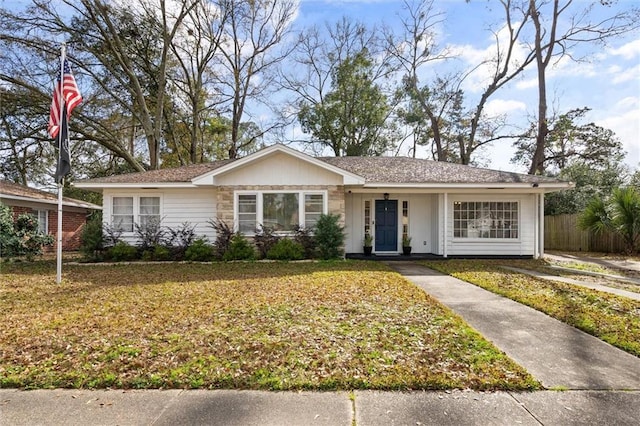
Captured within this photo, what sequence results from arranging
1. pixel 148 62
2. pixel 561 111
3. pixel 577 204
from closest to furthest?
1. pixel 577 204
2. pixel 148 62
3. pixel 561 111

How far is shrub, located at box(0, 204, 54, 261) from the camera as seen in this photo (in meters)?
10.4

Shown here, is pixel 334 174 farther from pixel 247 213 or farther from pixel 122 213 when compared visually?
pixel 122 213

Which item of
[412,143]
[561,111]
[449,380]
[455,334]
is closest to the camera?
[449,380]

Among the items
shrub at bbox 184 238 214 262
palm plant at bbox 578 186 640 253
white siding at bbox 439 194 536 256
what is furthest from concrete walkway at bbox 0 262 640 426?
palm plant at bbox 578 186 640 253

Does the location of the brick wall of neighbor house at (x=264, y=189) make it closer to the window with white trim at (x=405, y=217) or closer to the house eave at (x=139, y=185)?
the house eave at (x=139, y=185)

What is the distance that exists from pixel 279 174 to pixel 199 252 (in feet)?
11.7

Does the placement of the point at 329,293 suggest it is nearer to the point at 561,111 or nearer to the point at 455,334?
the point at 455,334

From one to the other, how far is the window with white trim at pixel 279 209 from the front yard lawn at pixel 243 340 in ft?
14.8

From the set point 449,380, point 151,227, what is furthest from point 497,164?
point 449,380

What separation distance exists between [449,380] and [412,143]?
2745 centimetres

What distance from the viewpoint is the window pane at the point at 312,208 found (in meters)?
11.3

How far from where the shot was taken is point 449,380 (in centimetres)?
287

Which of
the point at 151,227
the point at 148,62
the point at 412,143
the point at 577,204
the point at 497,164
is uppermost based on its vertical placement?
the point at 148,62

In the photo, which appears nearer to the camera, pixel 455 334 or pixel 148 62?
pixel 455 334
